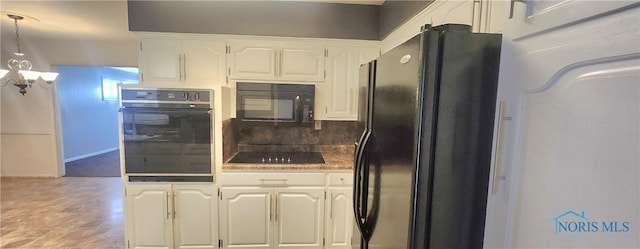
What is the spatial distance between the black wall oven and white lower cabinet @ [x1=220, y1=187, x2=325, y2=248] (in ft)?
1.16

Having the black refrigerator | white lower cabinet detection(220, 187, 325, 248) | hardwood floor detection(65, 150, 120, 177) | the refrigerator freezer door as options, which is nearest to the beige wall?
hardwood floor detection(65, 150, 120, 177)

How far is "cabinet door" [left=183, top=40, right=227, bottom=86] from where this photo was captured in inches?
95.4

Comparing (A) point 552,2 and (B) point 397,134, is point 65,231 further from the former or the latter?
(A) point 552,2

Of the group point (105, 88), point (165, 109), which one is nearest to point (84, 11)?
point (165, 109)

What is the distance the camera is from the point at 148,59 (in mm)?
2389

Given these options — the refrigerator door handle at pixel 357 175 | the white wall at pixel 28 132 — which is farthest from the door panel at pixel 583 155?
the white wall at pixel 28 132

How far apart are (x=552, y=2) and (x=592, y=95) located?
26 cm

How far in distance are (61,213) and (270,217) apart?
2705mm

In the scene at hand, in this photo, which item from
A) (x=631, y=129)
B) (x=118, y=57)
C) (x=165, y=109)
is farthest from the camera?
(x=118, y=57)

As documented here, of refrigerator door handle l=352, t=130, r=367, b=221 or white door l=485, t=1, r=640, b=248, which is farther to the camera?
refrigerator door handle l=352, t=130, r=367, b=221

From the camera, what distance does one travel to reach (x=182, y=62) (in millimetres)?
2416

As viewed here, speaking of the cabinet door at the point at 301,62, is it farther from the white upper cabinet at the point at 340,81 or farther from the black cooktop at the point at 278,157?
the black cooktop at the point at 278,157

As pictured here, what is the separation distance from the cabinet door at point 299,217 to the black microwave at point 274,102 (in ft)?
2.07

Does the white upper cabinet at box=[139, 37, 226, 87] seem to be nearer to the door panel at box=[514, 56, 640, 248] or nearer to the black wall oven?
the black wall oven
